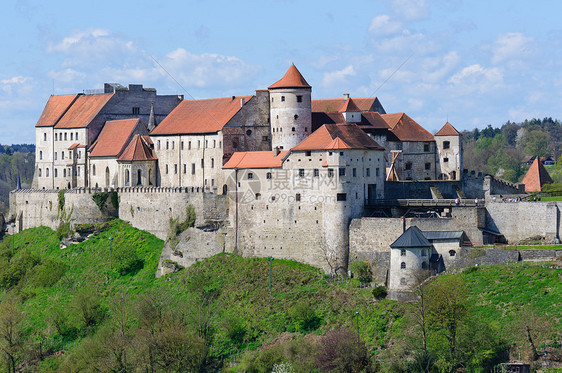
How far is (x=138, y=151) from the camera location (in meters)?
104

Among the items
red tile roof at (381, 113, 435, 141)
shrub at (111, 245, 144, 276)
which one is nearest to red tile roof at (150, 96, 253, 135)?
shrub at (111, 245, 144, 276)

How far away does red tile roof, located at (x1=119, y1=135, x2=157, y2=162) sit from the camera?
103812 mm

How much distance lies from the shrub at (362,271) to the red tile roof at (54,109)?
4675 centimetres

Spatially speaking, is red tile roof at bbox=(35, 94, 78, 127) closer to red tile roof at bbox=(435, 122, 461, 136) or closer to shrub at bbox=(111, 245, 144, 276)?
shrub at bbox=(111, 245, 144, 276)

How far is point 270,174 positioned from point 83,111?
112 feet

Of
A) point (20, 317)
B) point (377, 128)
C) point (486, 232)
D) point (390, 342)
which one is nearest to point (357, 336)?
point (390, 342)

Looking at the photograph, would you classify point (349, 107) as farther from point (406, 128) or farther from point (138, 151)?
point (138, 151)

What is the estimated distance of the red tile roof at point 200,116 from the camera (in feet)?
325

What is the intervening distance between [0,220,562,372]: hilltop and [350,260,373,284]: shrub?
66 centimetres

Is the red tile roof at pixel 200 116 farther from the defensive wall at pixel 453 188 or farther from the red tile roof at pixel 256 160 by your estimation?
the defensive wall at pixel 453 188

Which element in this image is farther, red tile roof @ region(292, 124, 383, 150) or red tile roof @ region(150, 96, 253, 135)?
red tile roof @ region(150, 96, 253, 135)

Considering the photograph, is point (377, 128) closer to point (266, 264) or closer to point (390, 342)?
point (266, 264)

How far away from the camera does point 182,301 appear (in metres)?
89.0

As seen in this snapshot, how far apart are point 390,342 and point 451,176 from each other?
24747mm
